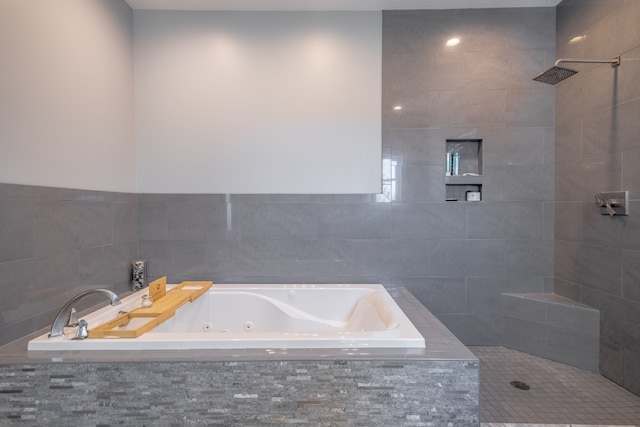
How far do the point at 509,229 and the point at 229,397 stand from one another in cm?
218

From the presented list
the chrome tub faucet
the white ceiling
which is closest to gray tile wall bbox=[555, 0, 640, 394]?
the white ceiling

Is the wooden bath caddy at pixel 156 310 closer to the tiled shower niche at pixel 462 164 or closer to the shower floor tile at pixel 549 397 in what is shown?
the shower floor tile at pixel 549 397

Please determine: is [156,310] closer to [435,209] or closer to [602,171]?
[435,209]

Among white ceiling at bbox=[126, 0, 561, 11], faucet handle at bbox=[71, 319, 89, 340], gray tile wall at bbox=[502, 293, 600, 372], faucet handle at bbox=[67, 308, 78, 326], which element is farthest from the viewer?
white ceiling at bbox=[126, 0, 561, 11]

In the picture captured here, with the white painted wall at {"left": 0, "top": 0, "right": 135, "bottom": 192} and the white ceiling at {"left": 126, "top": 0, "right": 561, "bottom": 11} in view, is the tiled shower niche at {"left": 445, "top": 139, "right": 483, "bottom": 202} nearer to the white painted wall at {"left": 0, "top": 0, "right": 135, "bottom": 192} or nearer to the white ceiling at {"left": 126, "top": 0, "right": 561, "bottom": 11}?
the white ceiling at {"left": 126, "top": 0, "right": 561, "bottom": 11}

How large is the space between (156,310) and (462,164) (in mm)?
2293

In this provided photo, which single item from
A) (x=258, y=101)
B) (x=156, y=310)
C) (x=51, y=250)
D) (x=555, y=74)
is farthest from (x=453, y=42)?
(x=51, y=250)

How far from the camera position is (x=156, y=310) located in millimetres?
1765

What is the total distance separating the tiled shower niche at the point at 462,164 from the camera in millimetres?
2432

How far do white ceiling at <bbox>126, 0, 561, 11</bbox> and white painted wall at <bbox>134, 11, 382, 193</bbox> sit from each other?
0.05 metres

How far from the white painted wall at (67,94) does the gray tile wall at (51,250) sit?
9 cm

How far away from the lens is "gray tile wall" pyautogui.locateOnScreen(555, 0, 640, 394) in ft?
5.96

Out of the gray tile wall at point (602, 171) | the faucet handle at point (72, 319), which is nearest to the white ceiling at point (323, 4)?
the gray tile wall at point (602, 171)

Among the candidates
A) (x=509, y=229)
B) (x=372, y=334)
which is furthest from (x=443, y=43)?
(x=372, y=334)
